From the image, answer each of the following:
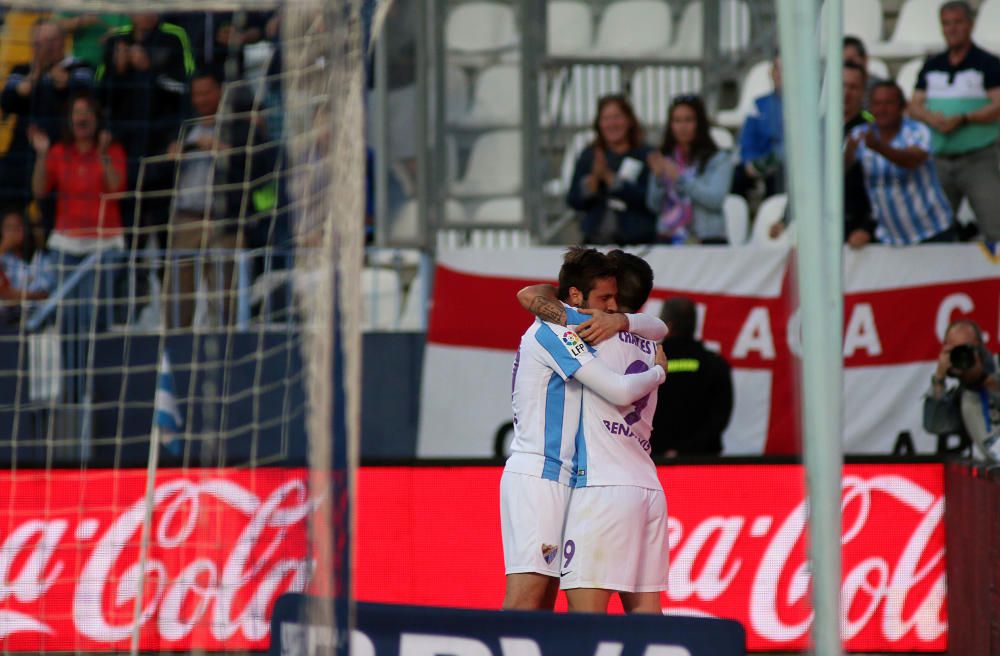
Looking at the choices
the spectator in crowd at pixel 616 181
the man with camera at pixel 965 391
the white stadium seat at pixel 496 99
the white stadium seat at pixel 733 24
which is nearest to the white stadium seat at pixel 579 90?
the white stadium seat at pixel 496 99

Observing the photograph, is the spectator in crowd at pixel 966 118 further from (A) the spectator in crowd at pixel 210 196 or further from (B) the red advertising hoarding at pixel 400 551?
(A) the spectator in crowd at pixel 210 196

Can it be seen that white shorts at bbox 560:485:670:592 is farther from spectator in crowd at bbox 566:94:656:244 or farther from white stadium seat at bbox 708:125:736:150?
white stadium seat at bbox 708:125:736:150

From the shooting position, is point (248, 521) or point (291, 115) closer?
point (291, 115)

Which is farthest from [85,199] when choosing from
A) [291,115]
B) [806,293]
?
[806,293]

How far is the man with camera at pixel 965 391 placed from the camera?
807 cm

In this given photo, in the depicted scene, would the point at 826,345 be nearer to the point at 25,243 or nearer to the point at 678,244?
the point at 678,244

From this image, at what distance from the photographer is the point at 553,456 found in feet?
16.9

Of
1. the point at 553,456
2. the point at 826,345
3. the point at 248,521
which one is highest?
the point at 826,345

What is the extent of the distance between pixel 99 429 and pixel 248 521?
221cm

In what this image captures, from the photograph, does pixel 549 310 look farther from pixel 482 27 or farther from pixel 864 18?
pixel 864 18

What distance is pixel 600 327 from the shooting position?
5.18 metres

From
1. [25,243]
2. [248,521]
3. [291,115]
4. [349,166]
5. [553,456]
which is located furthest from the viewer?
[25,243]

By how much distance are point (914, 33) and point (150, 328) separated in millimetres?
6623

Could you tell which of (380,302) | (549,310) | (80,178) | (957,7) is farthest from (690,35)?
(549,310)
